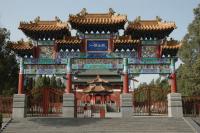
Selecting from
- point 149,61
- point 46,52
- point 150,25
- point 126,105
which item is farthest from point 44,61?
point 150,25

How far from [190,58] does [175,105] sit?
30.1ft

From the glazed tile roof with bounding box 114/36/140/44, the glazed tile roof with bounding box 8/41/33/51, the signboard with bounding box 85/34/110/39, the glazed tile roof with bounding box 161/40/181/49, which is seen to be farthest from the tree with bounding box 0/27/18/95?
the glazed tile roof with bounding box 161/40/181/49

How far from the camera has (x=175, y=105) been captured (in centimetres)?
1888

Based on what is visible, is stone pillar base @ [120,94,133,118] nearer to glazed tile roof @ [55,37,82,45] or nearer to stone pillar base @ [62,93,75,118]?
stone pillar base @ [62,93,75,118]

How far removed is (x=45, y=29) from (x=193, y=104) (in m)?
11.1

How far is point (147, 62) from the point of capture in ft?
66.1

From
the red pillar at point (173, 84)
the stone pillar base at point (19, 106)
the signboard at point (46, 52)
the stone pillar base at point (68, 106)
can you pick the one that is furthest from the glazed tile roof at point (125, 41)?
the stone pillar base at point (19, 106)

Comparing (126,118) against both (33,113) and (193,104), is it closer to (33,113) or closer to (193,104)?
(193,104)

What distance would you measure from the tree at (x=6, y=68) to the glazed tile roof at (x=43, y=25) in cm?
585

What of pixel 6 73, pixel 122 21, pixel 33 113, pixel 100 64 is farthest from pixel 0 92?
pixel 122 21

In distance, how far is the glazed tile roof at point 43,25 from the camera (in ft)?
66.8

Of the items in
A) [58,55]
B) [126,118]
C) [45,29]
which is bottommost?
[126,118]

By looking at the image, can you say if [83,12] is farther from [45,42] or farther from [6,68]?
[6,68]

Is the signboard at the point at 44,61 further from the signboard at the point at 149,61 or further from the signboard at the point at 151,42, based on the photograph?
the signboard at the point at 151,42
